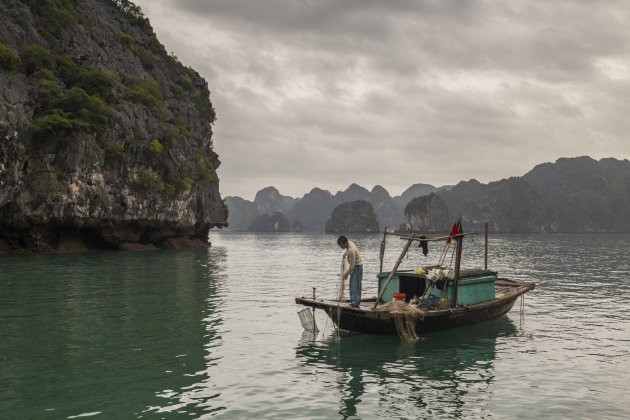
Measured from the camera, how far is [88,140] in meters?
45.8

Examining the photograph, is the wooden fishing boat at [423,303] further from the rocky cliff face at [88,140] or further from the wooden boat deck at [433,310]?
the rocky cliff face at [88,140]

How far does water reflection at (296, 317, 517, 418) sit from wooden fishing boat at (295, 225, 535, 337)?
0.42m

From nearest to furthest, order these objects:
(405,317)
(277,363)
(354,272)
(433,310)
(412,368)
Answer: (412,368) → (277,363) → (405,317) → (354,272) → (433,310)

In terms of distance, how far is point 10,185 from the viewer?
3925cm

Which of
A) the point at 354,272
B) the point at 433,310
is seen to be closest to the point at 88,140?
the point at 354,272

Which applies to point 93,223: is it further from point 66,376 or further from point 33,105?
point 66,376

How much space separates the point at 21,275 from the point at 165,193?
29553 mm

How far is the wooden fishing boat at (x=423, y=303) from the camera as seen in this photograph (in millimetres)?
14430

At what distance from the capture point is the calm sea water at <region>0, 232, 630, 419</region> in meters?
9.40

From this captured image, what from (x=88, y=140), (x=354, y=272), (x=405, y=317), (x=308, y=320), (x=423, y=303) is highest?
(x=88, y=140)

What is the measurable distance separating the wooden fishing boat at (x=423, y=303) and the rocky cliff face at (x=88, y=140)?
113 ft

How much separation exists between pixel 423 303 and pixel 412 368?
4.08 m

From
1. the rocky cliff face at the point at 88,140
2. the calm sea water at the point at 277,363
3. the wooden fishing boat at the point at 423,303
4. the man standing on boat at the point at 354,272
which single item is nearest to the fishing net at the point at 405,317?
the wooden fishing boat at the point at 423,303

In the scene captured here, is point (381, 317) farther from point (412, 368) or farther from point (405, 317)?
point (412, 368)
